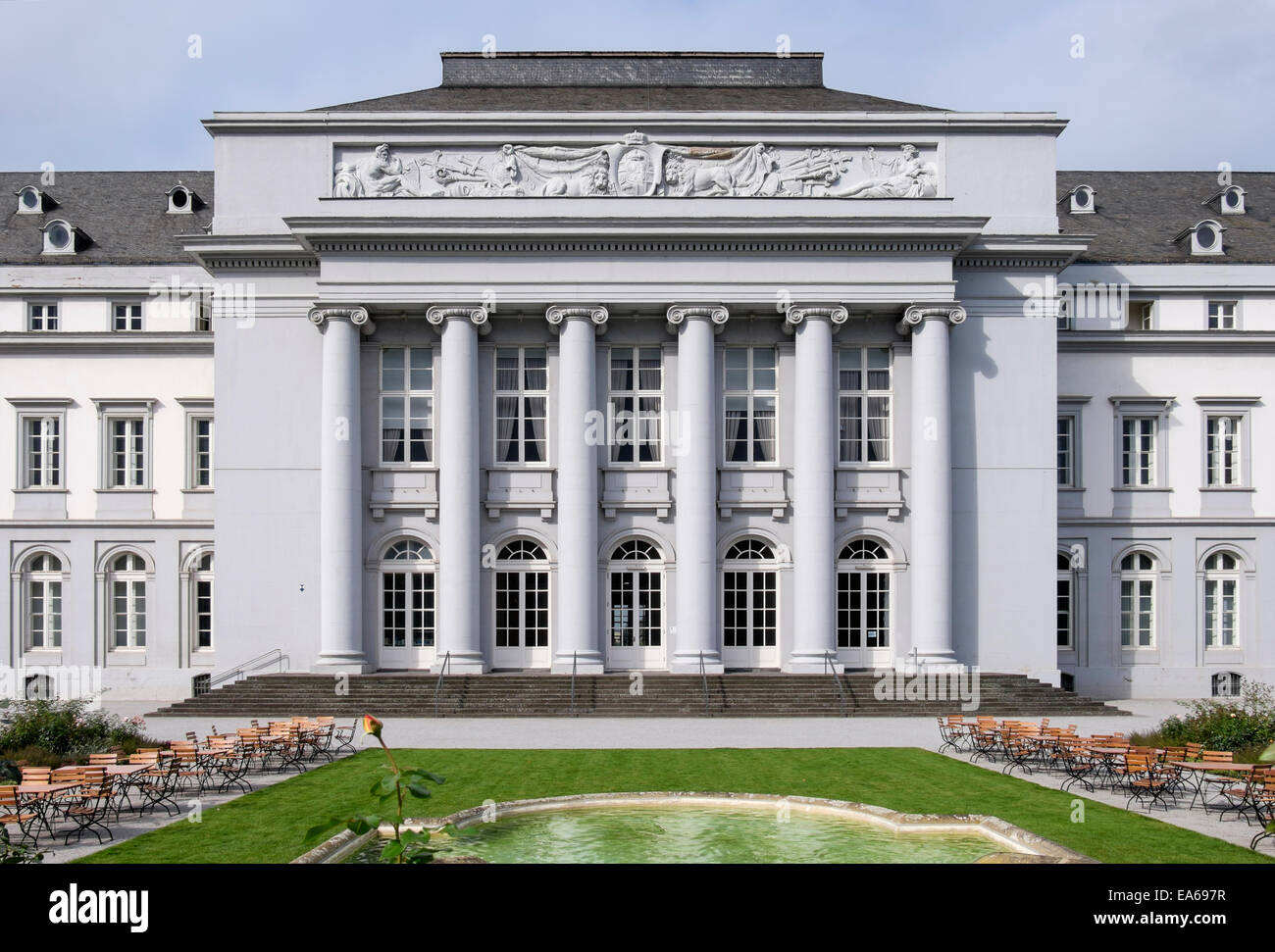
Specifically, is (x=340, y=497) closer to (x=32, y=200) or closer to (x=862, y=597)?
(x=862, y=597)

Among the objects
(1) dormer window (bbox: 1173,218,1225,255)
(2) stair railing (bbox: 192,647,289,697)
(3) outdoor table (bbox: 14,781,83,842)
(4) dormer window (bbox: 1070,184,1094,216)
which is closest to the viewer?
(3) outdoor table (bbox: 14,781,83,842)

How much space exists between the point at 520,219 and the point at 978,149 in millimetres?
14032

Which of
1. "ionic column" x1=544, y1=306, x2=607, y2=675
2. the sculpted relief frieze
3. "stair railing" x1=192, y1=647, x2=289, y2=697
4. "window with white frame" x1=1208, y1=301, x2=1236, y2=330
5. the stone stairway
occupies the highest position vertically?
the sculpted relief frieze

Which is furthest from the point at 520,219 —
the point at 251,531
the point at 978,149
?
the point at 978,149

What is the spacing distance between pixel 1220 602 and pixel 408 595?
26.2 metres

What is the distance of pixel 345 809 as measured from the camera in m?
15.5

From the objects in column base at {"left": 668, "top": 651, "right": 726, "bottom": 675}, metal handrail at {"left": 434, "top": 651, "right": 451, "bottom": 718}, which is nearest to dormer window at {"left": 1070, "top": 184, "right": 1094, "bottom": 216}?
column base at {"left": 668, "top": 651, "right": 726, "bottom": 675}

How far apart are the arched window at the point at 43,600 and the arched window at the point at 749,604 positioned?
22157mm

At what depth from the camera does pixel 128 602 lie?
119ft

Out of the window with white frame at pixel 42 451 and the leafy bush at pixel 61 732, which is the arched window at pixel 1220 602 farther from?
the window with white frame at pixel 42 451

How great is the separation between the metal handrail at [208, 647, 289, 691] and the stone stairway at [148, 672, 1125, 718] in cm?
107

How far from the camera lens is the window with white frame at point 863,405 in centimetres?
3234

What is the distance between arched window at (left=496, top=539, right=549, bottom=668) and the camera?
3175 cm

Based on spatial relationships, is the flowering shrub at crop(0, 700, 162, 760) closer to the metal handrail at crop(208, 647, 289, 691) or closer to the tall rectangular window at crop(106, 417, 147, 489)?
the metal handrail at crop(208, 647, 289, 691)
